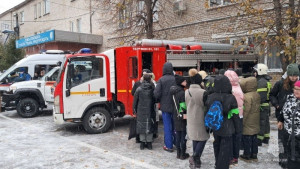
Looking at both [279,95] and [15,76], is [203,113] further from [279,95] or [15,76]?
[15,76]

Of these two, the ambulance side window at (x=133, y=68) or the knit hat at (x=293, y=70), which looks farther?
the ambulance side window at (x=133, y=68)

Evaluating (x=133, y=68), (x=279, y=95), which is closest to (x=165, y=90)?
(x=133, y=68)

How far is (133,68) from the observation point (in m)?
7.90

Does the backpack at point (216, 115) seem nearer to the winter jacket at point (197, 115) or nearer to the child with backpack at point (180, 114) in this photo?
the winter jacket at point (197, 115)

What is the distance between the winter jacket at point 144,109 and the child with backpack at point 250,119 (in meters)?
2.03

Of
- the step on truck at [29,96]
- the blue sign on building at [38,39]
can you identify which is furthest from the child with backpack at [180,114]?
the blue sign on building at [38,39]

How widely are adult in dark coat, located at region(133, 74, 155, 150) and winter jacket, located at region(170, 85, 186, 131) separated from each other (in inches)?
31.0

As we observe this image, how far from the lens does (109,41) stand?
2161 cm

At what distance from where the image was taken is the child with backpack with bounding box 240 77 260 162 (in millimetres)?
5199

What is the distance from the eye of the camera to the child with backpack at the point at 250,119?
17.1 feet

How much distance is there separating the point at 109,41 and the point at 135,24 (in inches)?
311

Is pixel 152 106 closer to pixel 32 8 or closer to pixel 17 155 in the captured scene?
pixel 17 155

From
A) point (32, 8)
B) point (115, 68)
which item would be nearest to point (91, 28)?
point (32, 8)

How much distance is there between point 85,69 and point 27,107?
183 inches
